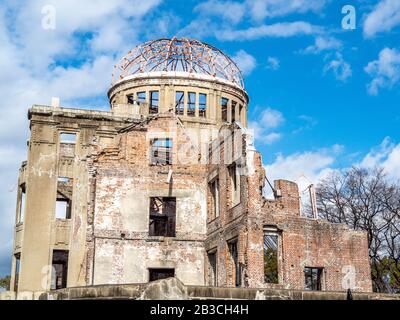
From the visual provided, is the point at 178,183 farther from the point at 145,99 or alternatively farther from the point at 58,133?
the point at 145,99

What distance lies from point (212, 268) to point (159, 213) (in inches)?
290

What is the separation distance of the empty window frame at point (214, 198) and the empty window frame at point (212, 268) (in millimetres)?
1553

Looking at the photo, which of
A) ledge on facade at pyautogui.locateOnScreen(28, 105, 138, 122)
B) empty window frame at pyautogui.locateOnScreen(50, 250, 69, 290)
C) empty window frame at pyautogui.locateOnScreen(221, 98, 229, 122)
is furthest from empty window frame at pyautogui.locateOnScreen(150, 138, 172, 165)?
empty window frame at pyautogui.locateOnScreen(221, 98, 229, 122)

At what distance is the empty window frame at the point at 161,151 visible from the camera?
90.9ft

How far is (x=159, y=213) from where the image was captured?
31672mm

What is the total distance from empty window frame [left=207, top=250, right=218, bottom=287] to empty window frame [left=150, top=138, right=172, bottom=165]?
194 inches

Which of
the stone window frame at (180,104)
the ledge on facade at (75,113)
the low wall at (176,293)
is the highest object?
the stone window frame at (180,104)

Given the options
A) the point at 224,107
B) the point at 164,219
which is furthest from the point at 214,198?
the point at 224,107

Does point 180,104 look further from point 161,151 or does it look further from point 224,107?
point 161,151

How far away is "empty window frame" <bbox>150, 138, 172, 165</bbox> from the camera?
90.9 ft

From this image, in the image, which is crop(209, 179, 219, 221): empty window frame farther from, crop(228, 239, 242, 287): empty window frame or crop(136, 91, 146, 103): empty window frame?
crop(136, 91, 146, 103): empty window frame

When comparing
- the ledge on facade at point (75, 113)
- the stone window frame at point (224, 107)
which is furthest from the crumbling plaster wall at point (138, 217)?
the stone window frame at point (224, 107)

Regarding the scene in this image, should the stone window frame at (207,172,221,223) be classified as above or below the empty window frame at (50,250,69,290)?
above

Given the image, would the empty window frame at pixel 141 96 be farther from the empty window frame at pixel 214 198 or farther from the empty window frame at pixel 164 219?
the empty window frame at pixel 214 198
